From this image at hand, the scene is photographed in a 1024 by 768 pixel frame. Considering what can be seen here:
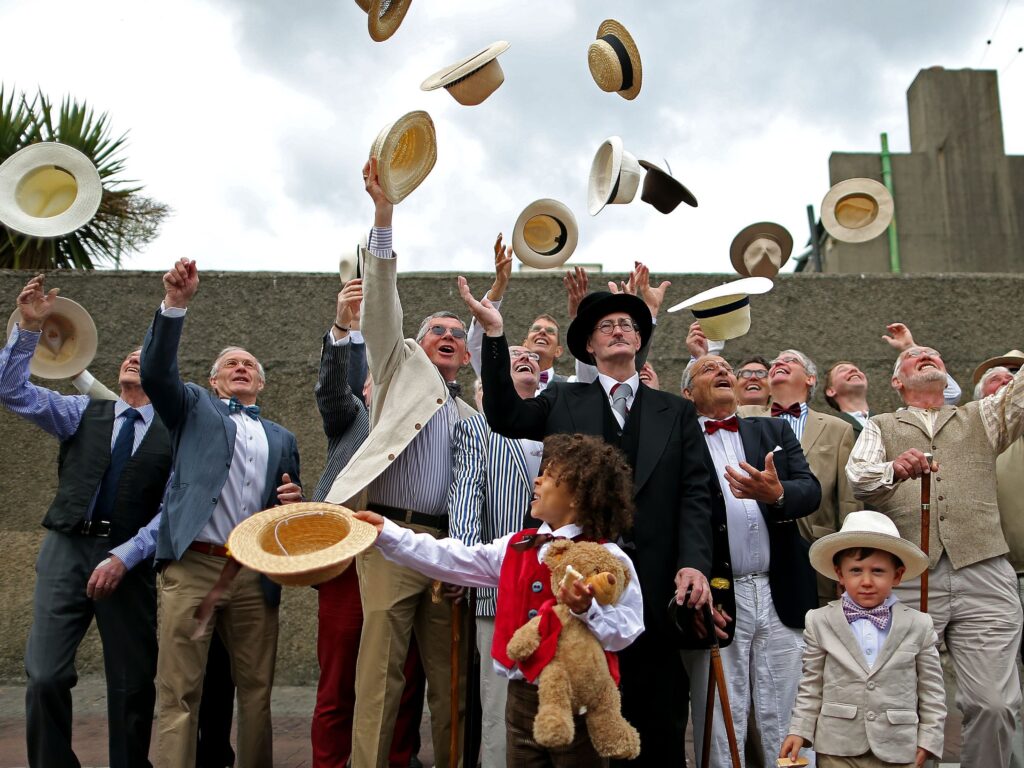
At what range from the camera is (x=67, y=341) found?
586 centimetres

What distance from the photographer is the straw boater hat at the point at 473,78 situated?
464 centimetres

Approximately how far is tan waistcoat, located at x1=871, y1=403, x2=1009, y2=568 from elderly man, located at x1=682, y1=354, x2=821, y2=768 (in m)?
0.54

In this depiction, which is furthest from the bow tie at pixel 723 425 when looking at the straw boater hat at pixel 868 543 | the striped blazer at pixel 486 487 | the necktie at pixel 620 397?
the striped blazer at pixel 486 487

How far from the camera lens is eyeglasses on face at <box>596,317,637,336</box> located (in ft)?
13.1

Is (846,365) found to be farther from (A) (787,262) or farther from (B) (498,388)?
(B) (498,388)

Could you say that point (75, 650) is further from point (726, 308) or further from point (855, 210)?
point (855, 210)

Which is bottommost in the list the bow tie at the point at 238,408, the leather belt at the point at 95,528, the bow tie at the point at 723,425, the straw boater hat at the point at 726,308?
the leather belt at the point at 95,528

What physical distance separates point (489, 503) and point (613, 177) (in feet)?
6.86

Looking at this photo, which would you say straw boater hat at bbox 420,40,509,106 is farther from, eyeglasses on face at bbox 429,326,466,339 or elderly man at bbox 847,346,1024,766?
elderly man at bbox 847,346,1024,766

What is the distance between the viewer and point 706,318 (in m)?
5.82

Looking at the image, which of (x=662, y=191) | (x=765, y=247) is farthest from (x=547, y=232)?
(x=765, y=247)

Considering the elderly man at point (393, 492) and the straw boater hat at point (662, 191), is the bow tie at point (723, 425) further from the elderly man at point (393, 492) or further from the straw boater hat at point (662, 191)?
the straw boater hat at point (662, 191)

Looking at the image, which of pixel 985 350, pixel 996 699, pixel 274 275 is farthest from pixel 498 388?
pixel 985 350

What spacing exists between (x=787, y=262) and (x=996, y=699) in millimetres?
3963
